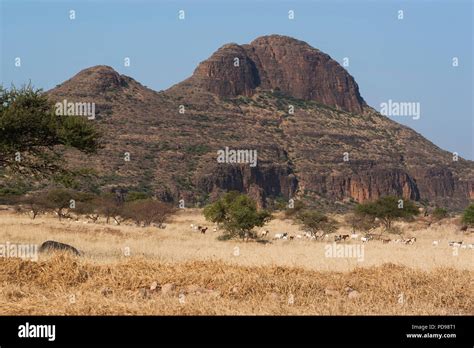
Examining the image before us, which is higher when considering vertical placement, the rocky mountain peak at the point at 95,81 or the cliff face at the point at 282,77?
the cliff face at the point at 282,77

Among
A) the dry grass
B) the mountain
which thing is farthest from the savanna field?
the mountain

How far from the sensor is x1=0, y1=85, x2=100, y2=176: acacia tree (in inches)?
869

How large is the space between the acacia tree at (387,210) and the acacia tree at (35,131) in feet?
110

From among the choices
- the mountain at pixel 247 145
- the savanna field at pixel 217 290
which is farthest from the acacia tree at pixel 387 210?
the mountain at pixel 247 145

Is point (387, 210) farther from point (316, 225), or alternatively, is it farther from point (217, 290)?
point (217, 290)

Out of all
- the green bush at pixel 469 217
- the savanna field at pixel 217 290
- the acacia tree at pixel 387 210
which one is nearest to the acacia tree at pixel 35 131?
the savanna field at pixel 217 290

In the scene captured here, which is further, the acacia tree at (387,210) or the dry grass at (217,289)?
the acacia tree at (387,210)

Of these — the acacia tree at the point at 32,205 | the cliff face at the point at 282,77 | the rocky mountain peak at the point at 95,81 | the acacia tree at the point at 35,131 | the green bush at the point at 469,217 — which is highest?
the cliff face at the point at 282,77

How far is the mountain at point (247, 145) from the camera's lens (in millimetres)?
102375

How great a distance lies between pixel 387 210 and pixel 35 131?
3620 cm

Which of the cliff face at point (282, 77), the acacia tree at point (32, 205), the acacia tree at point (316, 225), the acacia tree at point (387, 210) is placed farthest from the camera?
the cliff face at point (282, 77)

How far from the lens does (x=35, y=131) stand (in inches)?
893

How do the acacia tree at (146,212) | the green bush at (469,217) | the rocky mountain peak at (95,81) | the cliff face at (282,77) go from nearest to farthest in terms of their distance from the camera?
the acacia tree at (146,212), the green bush at (469,217), the rocky mountain peak at (95,81), the cliff face at (282,77)

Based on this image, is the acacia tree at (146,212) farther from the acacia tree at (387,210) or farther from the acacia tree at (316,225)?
the acacia tree at (387,210)
